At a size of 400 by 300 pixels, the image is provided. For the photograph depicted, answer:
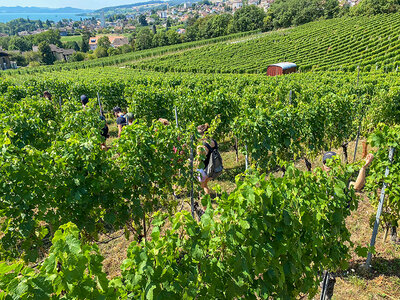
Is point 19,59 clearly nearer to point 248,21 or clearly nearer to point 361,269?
point 248,21

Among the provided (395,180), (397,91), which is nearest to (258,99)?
(397,91)

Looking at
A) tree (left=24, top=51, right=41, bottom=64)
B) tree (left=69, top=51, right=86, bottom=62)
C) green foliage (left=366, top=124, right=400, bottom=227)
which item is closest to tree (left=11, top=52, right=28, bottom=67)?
tree (left=24, top=51, right=41, bottom=64)

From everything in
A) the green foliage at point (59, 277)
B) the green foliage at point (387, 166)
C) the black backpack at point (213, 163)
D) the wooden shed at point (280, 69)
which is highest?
the green foliage at point (59, 277)

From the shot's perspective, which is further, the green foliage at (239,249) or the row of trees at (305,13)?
the row of trees at (305,13)

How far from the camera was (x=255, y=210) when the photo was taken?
9.18 feet

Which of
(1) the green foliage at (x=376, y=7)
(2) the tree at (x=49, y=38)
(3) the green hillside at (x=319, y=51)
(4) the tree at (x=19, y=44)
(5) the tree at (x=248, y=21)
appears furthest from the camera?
(2) the tree at (x=49, y=38)

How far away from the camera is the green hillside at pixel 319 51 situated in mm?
35044

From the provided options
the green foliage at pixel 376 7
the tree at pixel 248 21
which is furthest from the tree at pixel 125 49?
the green foliage at pixel 376 7

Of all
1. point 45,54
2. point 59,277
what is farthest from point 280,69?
point 45,54

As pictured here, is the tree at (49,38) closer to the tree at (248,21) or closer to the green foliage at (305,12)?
the tree at (248,21)

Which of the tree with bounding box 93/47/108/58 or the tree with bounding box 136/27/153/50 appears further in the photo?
the tree with bounding box 136/27/153/50

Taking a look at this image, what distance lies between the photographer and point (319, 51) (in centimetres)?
4428

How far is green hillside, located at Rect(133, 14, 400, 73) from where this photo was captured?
3504 cm

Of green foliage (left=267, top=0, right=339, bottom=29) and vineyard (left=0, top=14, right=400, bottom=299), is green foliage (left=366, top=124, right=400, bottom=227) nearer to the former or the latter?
vineyard (left=0, top=14, right=400, bottom=299)
